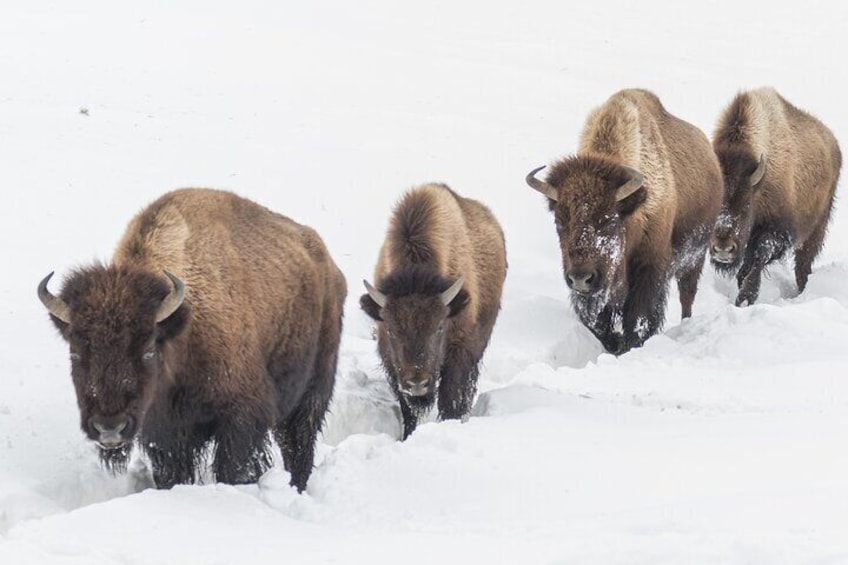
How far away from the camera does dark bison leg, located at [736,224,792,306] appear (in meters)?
12.3

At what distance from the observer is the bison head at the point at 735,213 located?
39.2 feet

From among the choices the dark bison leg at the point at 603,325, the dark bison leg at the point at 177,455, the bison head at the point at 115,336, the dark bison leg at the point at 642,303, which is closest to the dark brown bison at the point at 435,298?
the dark bison leg at the point at 603,325

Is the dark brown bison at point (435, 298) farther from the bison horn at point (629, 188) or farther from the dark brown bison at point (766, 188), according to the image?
the dark brown bison at point (766, 188)

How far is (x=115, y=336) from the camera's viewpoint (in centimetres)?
569

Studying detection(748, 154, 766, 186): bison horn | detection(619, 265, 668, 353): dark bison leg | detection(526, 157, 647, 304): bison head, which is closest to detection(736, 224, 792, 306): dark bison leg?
detection(748, 154, 766, 186): bison horn

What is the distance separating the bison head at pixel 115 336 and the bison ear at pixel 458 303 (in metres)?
2.52

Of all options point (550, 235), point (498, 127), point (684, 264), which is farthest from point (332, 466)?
point (498, 127)

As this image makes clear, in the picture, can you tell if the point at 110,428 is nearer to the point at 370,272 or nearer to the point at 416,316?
the point at 416,316

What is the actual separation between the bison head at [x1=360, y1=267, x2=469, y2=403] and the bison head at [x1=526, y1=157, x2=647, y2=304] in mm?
1451

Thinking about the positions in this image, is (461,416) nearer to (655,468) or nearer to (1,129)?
(655,468)

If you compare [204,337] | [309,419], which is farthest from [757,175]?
[204,337]

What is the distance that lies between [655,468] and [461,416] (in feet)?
8.85

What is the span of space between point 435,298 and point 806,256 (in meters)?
6.55

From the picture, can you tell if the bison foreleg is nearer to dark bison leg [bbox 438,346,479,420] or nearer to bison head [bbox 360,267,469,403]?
bison head [bbox 360,267,469,403]
